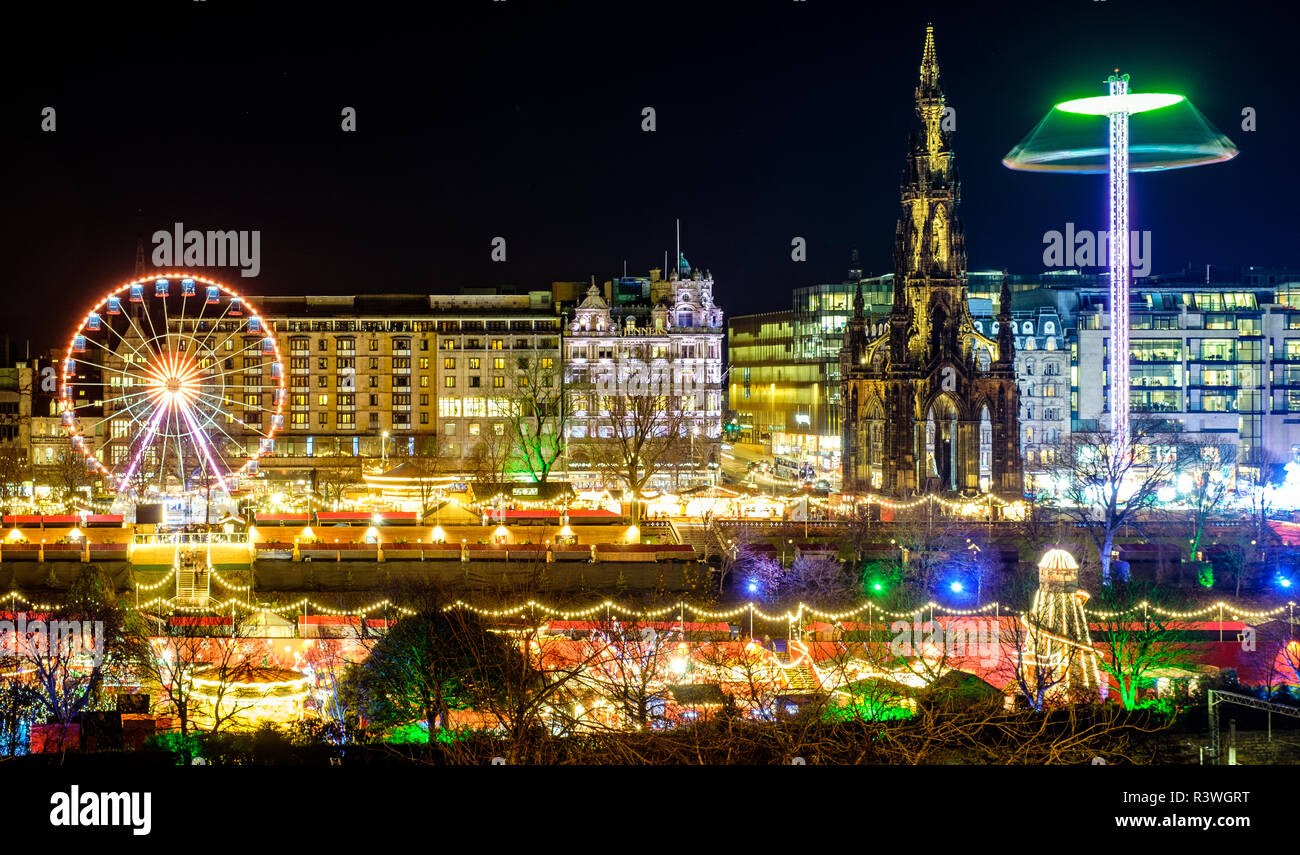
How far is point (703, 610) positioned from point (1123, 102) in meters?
33.0

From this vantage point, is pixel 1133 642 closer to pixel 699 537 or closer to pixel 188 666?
pixel 188 666

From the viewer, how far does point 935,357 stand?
69.8m

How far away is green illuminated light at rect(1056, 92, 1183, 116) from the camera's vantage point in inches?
2370

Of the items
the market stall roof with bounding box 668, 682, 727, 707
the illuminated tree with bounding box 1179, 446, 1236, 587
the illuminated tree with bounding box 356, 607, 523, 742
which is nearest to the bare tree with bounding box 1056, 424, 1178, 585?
the illuminated tree with bounding box 1179, 446, 1236, 587

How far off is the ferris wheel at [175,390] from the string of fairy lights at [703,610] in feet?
20.2

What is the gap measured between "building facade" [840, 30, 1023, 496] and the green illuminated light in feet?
26.3

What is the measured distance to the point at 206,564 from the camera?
4559 centimetres

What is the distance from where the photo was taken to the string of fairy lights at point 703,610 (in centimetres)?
3866

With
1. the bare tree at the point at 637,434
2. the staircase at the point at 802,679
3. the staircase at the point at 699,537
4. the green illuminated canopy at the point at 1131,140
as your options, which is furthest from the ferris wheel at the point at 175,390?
the green illuminated canopy at the point at 1131,140

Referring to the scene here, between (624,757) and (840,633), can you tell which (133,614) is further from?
(624,757)

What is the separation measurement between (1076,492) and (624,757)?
A: 42.4 meters

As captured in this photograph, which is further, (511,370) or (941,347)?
(511,370)

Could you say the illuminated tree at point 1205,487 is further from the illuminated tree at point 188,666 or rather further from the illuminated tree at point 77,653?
the illuminated tree at point 77,653
